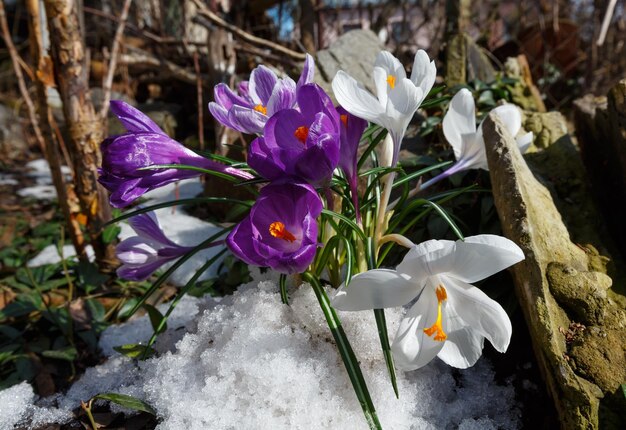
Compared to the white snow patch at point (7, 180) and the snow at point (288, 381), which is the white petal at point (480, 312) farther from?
the white snow patch at point (7, 180)

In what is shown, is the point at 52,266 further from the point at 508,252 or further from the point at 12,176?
the point at 12,176

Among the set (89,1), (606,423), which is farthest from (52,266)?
(89,1)

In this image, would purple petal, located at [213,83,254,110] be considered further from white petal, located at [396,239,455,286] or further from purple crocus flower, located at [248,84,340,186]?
white petal, located at [396,239,455,286]

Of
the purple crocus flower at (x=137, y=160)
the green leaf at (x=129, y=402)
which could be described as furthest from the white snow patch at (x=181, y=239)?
the purple crocus flower at (x=137, y=160)

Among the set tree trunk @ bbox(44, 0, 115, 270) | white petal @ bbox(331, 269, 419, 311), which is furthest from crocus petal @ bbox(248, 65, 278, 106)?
tree trunk @ bbox(44, 0, 115, 270)

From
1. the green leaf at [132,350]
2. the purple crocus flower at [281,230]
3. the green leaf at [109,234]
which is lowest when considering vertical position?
the green leaf at [109,234]

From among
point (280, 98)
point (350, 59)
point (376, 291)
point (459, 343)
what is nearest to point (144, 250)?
point (280, 98)
